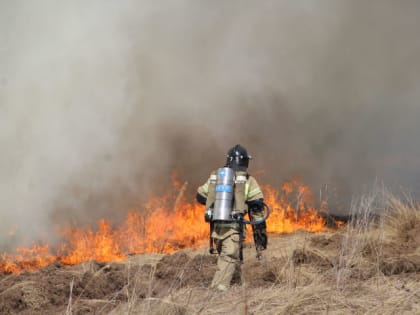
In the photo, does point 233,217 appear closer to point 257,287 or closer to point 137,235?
point 257,287

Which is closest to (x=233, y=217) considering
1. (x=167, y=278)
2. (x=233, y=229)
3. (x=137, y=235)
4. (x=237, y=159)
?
(x=233, y=229)

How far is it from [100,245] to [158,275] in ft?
14.4

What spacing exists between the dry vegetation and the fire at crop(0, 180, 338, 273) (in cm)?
244

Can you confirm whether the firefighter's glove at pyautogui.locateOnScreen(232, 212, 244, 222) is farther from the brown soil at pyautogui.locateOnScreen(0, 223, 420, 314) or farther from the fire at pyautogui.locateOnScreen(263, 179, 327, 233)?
the fire at pyautogui.locateOnScreen(263, 179, 327, 233)

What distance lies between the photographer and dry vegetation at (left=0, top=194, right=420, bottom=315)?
10.9ft

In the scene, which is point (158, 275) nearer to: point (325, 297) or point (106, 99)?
point (325, 297)

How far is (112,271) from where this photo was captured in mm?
5246

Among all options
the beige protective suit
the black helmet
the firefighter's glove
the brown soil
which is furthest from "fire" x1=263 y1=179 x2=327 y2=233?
the firefighter's glove

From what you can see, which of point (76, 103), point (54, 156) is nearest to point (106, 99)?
point (76, 103)

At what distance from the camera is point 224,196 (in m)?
5.14

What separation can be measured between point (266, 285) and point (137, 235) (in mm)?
6558

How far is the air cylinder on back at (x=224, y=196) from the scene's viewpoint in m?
5.11

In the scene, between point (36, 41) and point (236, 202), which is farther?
point (36, 41)

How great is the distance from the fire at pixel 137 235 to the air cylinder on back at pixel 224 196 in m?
3.33
